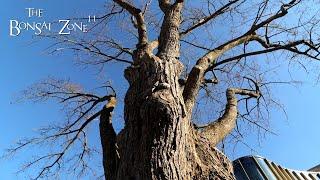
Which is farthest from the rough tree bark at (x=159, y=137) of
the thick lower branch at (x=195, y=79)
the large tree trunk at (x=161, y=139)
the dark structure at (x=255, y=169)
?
the dark structure at (x=255, y=169)

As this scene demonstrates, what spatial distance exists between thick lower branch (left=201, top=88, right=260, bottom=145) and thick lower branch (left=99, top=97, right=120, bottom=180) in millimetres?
972

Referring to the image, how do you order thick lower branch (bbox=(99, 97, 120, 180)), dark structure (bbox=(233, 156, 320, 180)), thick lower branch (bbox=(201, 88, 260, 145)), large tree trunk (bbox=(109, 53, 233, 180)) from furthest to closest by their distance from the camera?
dark structure (bbox=(233, 156, 320, 180))
thick lower branch (bbox=(201, 88, 260, 145))
thick lower branch (bbox=(99, 97, 120, 180))
large tree trunk (bbox=(109, 53, 233, 180))

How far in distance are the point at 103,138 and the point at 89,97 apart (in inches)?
71.9

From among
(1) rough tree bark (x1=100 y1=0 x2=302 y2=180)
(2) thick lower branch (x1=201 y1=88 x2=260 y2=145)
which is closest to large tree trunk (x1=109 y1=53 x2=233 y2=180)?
(1) rough tree bark (x1=100 y1=0 x2=302 y2=180)

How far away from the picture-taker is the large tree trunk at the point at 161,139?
3090 mm

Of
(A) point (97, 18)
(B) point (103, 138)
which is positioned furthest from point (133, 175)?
(A) point (97, 18)

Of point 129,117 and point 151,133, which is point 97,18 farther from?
point 151,133

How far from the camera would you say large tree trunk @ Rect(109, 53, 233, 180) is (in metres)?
3.09

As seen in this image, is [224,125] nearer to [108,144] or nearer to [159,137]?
[108,144]

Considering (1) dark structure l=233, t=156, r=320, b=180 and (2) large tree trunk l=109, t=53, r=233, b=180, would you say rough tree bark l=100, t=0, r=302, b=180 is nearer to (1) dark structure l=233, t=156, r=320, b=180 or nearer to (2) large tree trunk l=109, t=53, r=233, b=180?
(2) large tree trunk l=109, t=53, r=233, b=180

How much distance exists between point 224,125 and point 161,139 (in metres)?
1.50

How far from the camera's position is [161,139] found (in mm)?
3150

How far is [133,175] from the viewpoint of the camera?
10.4 ft

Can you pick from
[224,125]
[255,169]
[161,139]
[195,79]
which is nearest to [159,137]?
[161,139]
